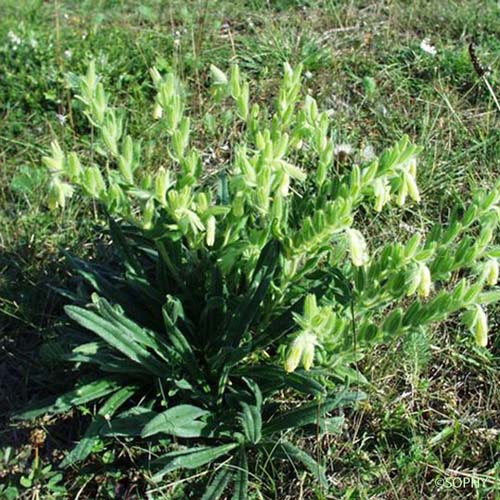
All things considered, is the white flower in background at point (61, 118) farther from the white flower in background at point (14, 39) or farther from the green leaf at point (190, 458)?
the green leaf at point (190, 458)

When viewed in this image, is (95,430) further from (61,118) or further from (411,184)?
(61,118)

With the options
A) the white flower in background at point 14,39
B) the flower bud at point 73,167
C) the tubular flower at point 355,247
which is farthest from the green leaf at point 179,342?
the white flower in background at point 14,39

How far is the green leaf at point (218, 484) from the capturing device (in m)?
2.40

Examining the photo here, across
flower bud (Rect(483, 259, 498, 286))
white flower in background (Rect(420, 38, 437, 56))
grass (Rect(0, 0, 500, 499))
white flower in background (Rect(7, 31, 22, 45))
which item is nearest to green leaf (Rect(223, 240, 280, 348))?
grass (Rect(0, 0, 500, 499))

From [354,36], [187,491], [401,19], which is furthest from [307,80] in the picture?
[187,491]

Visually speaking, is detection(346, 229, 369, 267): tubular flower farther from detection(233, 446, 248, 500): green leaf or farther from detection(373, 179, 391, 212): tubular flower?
detection(233, 446, 248, 500): green leaf

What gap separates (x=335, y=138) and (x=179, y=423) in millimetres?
1743

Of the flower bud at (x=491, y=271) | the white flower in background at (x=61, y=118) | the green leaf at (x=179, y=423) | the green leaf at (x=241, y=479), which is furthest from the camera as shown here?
the white flower in background at (x=61, y=118)

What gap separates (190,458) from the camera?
2.41 meters

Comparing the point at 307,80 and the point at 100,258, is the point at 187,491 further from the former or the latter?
the point at 307,80

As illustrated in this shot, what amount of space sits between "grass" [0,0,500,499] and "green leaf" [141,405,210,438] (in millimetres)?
234

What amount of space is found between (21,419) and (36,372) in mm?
288

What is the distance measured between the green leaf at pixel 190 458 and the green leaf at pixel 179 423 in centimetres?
6

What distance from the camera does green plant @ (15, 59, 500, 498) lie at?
213 cm
